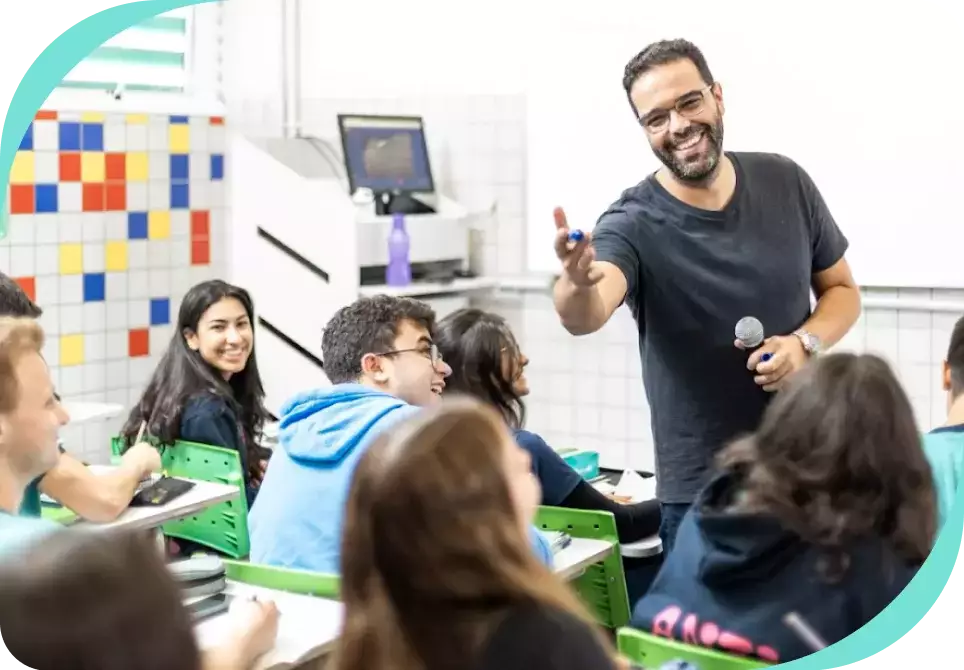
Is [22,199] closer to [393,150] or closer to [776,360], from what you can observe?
[393,150]

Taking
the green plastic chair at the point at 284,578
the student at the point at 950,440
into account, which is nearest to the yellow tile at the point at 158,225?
the green plastic chair at the point at 284,578

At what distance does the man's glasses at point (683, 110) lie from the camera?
169 centimetres

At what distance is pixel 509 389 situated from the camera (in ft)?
6.57

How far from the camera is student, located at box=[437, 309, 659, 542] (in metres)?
1.97

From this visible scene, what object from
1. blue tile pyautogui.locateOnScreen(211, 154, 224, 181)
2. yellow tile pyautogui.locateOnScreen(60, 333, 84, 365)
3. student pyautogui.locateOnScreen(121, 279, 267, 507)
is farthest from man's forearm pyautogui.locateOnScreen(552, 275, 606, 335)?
yellow tile pyautogui.locateOnScreen(60, 333, 84, 365)

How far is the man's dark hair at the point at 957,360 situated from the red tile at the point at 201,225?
1.60 m

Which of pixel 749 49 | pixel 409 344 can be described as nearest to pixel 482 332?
pixel 409 344

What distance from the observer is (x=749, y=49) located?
1875 mm

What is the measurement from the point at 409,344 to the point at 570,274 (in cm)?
Answer: 37

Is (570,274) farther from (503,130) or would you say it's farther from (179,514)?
(179,514)

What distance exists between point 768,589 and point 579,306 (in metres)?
0.43

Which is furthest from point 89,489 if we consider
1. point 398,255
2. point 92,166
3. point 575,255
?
point 92,166

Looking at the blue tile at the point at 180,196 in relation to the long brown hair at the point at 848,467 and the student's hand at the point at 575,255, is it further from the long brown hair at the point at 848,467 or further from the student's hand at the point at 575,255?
the long brown hair at the point at 848,467

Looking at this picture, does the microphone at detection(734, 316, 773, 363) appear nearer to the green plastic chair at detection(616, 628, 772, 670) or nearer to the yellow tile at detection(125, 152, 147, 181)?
the green plastic chair at detection(616, 628, 772, 670)
